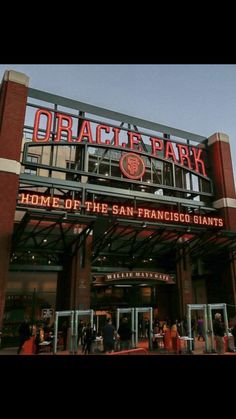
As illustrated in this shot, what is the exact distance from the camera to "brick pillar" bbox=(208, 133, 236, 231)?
32.4 meters

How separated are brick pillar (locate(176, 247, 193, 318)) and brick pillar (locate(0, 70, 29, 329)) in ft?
49.3

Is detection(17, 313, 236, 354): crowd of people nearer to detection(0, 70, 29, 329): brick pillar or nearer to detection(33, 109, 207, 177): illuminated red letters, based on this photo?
detection(0, 70, 29, 329): brick pillar

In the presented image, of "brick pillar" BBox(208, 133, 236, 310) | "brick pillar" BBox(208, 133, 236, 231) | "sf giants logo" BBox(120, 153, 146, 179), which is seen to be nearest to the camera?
"brick pillar" BBox(208, 133, 236, 310)

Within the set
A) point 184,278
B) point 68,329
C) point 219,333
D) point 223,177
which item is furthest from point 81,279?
point 223,177

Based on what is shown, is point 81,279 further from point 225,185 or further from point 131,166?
point 225,185

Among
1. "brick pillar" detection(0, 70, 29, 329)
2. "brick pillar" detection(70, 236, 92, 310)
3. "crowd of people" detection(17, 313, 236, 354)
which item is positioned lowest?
"crowd of people" detection(17, 313, 236, 354)

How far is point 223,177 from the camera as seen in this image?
34188 mm

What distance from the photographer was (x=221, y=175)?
113 ft

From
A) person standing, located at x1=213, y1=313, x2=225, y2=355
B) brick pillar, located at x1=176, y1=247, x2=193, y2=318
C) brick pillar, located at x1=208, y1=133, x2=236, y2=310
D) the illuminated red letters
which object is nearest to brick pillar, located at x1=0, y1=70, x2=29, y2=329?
the illuminated red letters

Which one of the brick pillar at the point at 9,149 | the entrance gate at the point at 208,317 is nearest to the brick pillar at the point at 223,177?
the entrance gate at the point at 208,317

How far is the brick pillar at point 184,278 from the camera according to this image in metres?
28.8

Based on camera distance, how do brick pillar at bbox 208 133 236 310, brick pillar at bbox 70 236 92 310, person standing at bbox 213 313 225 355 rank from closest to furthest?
person standing at bbox 213 313 225 355 < brick pillar at bbox 70 236 92 310 < brick pillar at bbox 208 133 236 310

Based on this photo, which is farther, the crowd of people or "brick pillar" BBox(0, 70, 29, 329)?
"brick pillar" BBox(0, 70, 29, 329)
